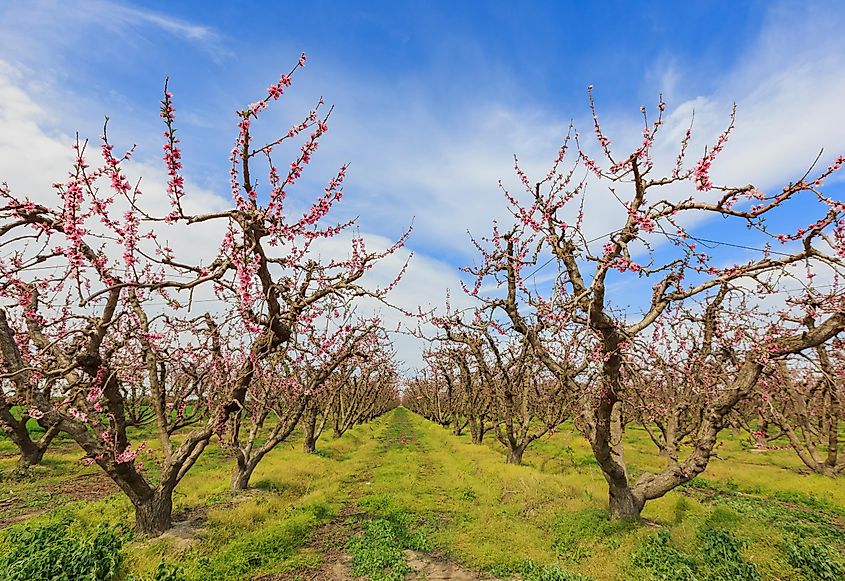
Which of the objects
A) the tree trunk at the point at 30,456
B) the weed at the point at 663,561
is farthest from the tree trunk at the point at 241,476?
the weed at the point at 663,561

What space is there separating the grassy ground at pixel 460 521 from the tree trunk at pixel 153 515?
1.21 ft

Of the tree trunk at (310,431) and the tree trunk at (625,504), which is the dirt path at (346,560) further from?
the tree trunk at (310,431)

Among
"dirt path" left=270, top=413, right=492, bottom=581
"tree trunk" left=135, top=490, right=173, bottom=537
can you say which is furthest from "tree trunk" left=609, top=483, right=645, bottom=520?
"tree trunk" left=135, top=490, right=173, bottom=537

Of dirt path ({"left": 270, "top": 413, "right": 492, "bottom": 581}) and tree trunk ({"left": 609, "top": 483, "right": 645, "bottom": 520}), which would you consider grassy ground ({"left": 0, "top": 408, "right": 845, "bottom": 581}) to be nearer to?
dirt path ({"left": 270, "top": 413, "right": 492, "bottom": 581})

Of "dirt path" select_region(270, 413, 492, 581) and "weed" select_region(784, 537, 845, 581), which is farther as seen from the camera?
"dirt path" select_region(270, 413, 492, 581)

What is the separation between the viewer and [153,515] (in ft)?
31.0

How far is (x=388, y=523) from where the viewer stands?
1101 centimetres

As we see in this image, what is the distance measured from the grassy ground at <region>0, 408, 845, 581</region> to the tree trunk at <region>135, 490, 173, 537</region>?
1.21 feet

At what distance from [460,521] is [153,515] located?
24.1 feet

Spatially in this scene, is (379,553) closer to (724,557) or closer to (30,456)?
(724,557)

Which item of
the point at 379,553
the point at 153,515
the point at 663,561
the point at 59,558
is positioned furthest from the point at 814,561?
the point at 153,515

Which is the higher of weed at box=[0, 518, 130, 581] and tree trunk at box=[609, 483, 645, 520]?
tree trunk at box=[609, 483, 645, 520]

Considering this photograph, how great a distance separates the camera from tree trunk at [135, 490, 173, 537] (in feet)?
30.9

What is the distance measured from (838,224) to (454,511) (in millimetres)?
11028
